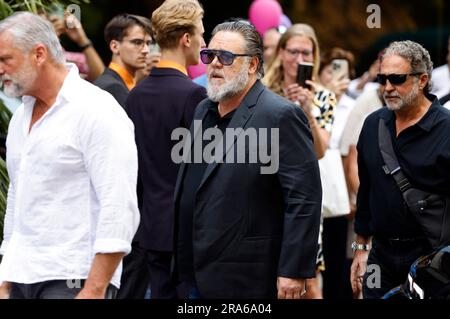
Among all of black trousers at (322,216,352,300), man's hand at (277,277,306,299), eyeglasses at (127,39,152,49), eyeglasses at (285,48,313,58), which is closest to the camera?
man's hand at (277,277,306,299)

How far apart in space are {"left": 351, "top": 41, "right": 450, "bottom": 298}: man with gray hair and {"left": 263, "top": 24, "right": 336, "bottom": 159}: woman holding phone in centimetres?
138

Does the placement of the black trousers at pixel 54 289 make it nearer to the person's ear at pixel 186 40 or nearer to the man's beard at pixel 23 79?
the man's beard at pixel 23 79

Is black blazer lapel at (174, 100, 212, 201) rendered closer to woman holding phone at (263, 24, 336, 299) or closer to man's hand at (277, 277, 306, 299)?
man's hand at (277, 277, 306, 299)

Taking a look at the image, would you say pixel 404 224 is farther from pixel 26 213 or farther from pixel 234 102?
pixel 26 213

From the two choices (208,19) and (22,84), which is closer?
(22,84)

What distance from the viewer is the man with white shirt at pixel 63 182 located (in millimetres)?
5023

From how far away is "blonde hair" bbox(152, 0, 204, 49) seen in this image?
7.13 metres

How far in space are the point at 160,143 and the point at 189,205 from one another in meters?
1.05

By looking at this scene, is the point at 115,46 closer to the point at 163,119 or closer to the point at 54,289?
the point at 163,119

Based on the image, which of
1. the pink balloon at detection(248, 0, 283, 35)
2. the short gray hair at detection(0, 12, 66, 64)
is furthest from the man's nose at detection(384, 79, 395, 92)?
the pink balloon at detection(248, 0, 283, 35)

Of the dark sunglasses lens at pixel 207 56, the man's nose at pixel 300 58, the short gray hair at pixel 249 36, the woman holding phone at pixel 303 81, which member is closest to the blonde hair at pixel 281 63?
the woman holding phone at pixel 303 81

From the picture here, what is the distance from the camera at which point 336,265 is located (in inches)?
373

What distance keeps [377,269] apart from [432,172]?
0.62 metres
